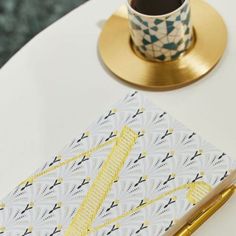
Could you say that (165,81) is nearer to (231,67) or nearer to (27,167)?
(231,67)

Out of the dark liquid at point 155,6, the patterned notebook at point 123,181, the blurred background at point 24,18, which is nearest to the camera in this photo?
the patterned notebook at point 123,181

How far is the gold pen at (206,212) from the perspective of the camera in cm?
68

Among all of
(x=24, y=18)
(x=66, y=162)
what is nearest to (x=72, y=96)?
(x=66, y=162)

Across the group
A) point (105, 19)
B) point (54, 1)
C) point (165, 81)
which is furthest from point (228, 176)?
point (54, 1)

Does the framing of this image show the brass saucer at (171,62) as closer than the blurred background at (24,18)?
Yes

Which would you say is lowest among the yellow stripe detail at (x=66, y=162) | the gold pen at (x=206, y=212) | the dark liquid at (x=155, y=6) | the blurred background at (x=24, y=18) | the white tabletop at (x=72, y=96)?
the gold pen at (x=206, y=212)

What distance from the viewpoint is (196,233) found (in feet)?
2.28

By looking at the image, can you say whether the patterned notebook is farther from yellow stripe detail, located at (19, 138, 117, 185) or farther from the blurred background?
the blurred background

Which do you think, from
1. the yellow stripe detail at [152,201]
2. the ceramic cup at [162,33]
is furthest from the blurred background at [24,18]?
the yellow stripe detail at [152,201]

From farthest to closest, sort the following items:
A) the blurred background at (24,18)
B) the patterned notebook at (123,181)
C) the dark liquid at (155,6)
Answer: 1. the blurred background at (24,18)
2. the dark liquid at (155,6)
3. the patterned notebook at (123,181)

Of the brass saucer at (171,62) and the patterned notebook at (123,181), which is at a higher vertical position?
the brass saucer at (171,62)

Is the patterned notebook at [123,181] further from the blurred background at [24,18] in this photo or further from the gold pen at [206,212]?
the blurred background at [24,18]

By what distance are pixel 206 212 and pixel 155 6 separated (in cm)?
30

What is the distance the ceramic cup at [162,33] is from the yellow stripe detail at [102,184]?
137mm
